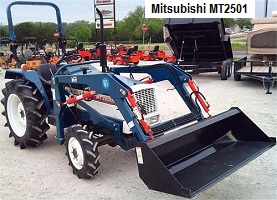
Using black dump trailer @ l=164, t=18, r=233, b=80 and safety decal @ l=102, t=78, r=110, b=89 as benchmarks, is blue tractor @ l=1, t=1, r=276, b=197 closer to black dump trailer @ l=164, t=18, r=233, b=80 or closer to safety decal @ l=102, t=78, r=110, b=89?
safety decal @ l=102, t=78, r=110, b=89

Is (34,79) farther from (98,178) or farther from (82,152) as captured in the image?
(98,178)

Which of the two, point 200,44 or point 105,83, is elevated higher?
point 200,44

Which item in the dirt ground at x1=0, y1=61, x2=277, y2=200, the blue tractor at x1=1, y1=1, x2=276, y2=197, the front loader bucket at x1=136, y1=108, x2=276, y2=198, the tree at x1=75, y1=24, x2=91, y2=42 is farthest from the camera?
the tree at x1=75, y1=24, x2=91, y2=42

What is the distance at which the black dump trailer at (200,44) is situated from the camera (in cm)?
1021

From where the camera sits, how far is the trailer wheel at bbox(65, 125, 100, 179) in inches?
139

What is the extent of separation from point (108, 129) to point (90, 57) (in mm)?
12902

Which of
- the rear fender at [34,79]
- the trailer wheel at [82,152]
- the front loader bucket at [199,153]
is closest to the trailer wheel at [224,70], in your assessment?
the front loader bucket at [199,153]

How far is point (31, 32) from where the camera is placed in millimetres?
13398

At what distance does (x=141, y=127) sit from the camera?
3229 mm

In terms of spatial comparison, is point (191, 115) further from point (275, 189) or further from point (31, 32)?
point (31, 32)

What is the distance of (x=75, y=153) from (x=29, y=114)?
1.09 m

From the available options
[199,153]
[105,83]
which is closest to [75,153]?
[105,83]

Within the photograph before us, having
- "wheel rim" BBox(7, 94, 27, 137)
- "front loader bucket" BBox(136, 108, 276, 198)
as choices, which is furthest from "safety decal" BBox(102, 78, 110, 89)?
"wheel rim" BBox(7, 94, 27, 137)

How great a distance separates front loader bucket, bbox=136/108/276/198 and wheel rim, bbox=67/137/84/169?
0.94 meters
